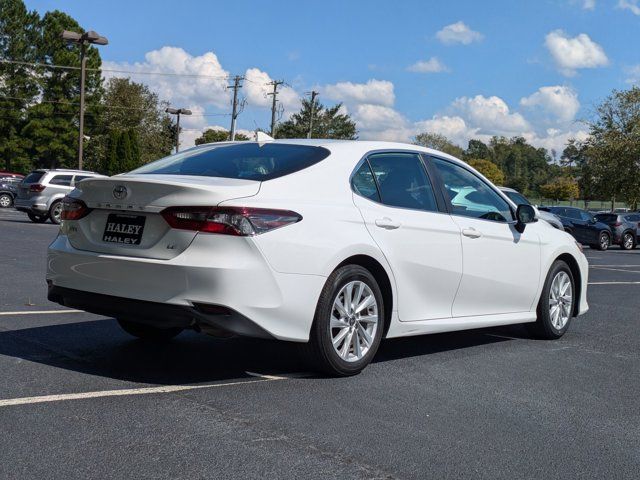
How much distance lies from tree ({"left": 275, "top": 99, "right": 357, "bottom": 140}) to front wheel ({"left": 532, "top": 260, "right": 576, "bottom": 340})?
3787 inches

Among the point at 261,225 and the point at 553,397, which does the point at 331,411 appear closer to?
the point at 261,225

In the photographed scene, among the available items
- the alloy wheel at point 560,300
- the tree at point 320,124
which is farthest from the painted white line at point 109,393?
the tree at point 320,124

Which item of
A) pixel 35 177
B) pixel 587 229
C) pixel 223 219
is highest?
pixel 35 177

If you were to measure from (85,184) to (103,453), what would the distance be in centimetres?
224

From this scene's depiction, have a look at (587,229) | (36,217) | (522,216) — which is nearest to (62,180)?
(36,217)

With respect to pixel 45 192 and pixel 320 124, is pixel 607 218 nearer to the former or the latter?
pixel 45 192

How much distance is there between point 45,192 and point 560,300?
66.5 feet

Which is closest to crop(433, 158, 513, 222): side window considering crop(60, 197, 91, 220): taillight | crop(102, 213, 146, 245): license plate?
crop(102, 213, 146, 245): license plate

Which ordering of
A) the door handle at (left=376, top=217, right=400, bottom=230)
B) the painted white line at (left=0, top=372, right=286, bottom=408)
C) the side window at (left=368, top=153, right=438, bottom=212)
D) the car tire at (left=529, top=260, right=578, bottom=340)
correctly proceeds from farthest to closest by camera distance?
the car tire at (left=529, top=260, right=578, bottom=340), the side window at (left=368, top=153, right=438, bottom=212), the door handle at (left=376, top=217, right=400, bottom=230), the painted white line at (left=0, top=372, right=286, bottom=408)

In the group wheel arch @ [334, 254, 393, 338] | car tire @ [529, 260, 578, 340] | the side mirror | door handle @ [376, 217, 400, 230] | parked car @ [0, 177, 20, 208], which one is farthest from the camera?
parked car @ [0, 177, 20, 208]

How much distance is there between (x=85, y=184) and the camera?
5.23 metres

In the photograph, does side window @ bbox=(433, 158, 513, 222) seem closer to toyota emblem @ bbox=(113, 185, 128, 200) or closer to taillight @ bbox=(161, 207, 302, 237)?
taillight @ bbox=(161, 207, 302, 237)

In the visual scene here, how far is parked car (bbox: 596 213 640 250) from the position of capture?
3134 cm

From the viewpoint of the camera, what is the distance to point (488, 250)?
6.42 meters
